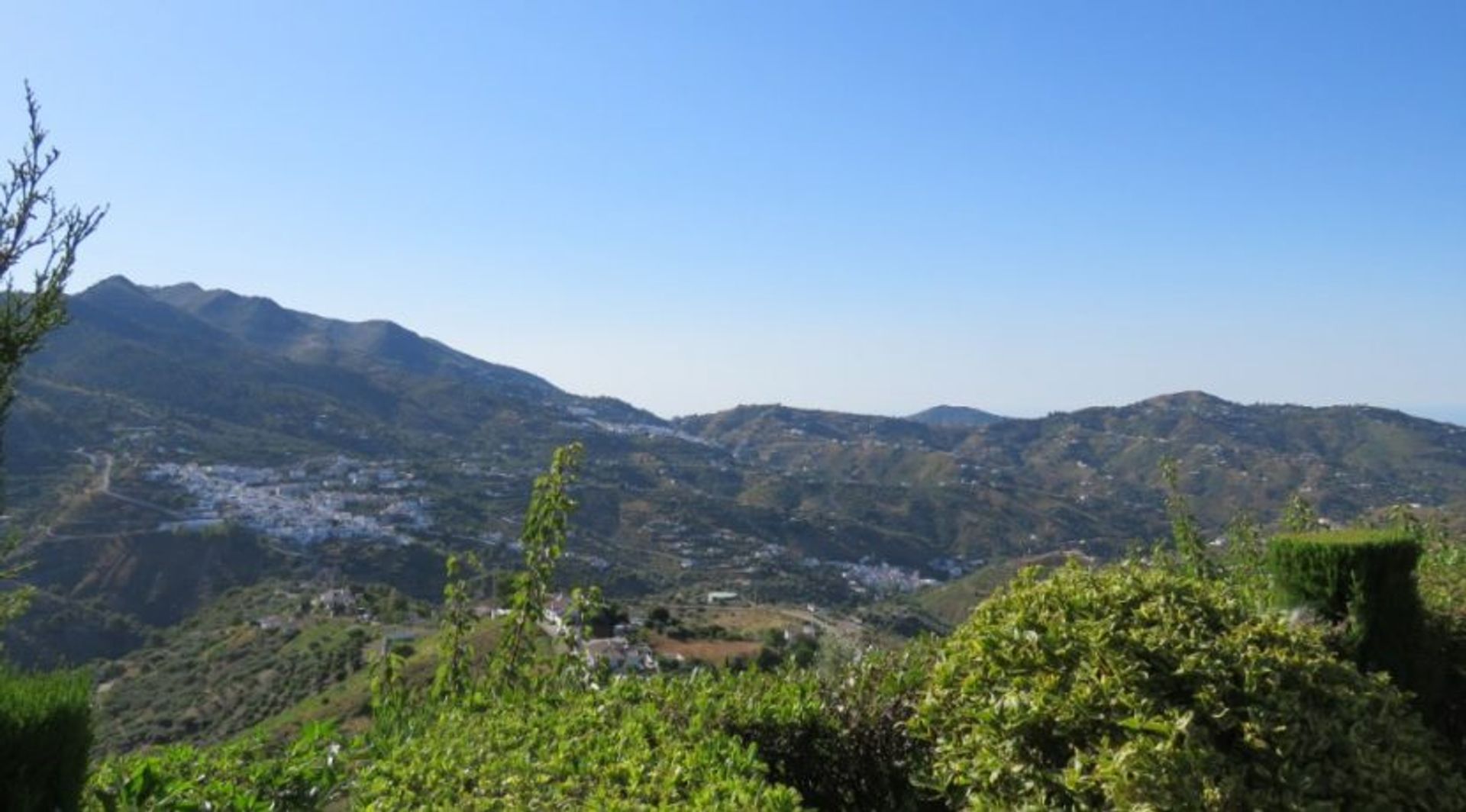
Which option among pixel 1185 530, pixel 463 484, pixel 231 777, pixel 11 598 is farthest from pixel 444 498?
pixel 231 777

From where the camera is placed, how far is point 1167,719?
11.7 ft

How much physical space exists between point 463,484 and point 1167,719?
118094 millimetres

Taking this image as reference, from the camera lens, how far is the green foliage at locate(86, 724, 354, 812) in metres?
2.89

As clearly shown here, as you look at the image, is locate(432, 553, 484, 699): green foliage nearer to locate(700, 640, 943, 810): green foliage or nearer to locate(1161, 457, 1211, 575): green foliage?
locate(700, 640, 943, 810): green foliage

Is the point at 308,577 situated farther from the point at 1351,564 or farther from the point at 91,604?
the point at 1351,564

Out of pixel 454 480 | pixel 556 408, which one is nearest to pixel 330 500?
pixel 454 480

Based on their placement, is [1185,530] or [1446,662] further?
[1185,530]

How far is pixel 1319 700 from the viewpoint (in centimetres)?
373

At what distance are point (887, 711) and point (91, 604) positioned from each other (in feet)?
214

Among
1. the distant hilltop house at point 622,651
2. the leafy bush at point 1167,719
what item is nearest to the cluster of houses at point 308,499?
the distant hilltop house at point 622,651

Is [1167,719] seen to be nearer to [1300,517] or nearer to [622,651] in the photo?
[1300,517]

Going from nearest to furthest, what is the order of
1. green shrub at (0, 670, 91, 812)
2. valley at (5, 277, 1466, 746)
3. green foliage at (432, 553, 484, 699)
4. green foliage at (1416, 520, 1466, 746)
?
green shrub at (0, 670, 91, 812), green foliage at (1416, 520, 1466, 746), green foliage at (432, 553, 484, 699), valley at (5, 277, 1466, 746)

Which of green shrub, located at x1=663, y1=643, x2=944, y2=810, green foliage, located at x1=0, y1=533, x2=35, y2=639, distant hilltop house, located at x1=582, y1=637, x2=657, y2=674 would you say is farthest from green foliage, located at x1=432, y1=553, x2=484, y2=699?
green shrub, located at x1=663, y1=643, x2=944, y2=810

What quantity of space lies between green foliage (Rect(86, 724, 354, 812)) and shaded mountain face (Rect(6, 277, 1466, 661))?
40.5 m
